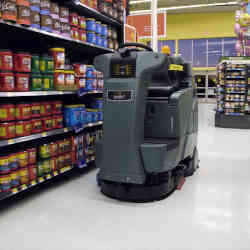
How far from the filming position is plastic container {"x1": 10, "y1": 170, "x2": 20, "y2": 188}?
2670 mm

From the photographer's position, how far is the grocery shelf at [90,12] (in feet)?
11.4

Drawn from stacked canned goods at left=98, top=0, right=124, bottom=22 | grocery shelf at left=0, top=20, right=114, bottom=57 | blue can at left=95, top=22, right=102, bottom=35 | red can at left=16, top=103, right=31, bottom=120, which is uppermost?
stacked canned goods at left=98, top=0, right=124, bottom=22

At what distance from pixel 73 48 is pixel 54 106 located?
3.65ft

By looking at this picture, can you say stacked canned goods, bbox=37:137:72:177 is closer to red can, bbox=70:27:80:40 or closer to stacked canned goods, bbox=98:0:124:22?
red can, bbox=70:27:80:40

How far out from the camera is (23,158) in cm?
281

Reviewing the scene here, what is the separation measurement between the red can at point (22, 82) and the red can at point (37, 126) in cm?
31

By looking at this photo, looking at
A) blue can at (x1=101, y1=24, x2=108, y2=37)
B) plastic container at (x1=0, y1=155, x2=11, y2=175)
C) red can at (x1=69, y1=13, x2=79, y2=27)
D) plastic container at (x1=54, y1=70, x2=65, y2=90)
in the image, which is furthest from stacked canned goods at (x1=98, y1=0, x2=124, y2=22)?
plastic container at (x1=0, y1=155, x2=11, y2=175)

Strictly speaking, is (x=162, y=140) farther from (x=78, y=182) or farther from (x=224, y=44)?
(x=224, y=44)

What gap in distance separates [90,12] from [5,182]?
2.28 m

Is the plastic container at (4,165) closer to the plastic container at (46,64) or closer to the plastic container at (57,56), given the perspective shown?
the plastic container at (46,64)

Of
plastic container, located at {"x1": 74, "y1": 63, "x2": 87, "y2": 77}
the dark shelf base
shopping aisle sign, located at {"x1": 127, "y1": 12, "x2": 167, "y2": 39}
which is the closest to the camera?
plastic container, located at {"x1": 74, "y1": 63, "x2": 87, "y2": 77}

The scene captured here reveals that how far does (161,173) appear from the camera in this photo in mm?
2969

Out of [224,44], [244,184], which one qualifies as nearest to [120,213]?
[244,184]

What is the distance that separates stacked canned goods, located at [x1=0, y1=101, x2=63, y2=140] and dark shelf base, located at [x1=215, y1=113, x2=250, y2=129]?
582 centimetres
